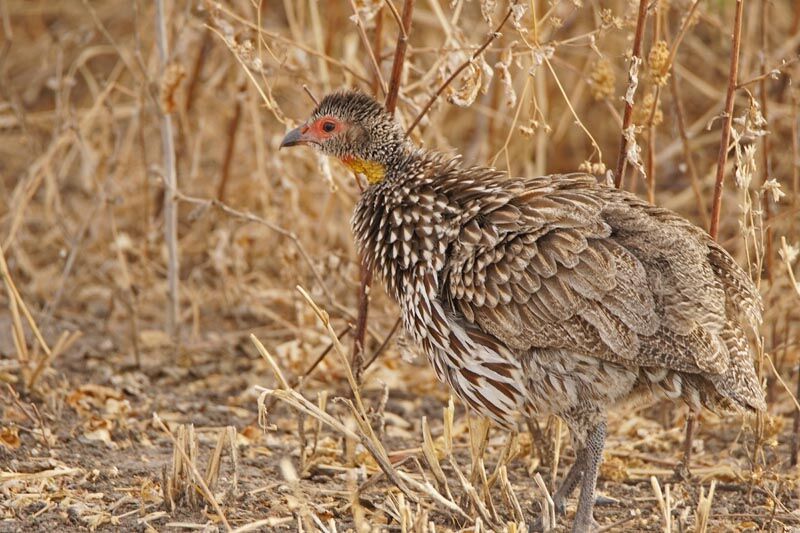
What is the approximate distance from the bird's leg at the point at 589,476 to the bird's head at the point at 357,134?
137 cm

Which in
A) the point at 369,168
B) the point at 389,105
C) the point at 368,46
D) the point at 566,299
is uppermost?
the point at 368,46

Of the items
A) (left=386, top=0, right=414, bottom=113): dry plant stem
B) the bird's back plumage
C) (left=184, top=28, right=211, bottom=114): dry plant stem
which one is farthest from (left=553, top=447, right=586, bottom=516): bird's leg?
(left=184, top=28, right=211, bottom=114): dry plant stem

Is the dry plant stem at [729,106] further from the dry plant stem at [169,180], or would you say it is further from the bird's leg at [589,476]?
the dry plant stem at [169,180]

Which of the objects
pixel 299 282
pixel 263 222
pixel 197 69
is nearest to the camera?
pixel 263 222

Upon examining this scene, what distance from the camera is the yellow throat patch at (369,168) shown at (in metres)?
4.79

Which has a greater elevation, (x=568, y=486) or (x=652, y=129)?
(x=652, y=129)

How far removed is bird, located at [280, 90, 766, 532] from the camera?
13.4ft

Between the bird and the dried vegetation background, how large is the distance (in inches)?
9.9

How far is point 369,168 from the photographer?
481 centimetres

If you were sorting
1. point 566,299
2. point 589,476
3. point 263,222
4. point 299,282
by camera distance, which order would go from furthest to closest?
1. point 299,282
2. point 263,222
3. point 589,476
4. point 566,299

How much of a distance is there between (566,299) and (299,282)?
2.59 metres

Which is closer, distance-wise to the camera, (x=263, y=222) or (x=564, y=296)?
(x=564, y=296)

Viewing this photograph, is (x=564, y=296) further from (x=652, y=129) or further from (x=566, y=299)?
(x=652, y=129)

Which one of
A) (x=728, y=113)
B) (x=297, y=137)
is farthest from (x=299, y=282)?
(x=728, y=113)
